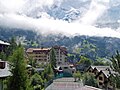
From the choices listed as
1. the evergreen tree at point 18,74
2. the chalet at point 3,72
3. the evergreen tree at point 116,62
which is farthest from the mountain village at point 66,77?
the evergreen tree at point 116,62

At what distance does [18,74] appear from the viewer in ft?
61.4

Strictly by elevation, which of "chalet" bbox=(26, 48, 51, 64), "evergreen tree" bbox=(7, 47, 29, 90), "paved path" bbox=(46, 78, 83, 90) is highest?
"chalet" bbox=(26, 48, 51, 64)

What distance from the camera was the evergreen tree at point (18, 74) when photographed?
59.8 feet

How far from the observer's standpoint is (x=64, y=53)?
170250 millimetres

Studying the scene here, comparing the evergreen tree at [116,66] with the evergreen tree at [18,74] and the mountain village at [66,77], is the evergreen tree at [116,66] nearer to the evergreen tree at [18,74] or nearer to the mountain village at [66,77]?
the mountain village at [66,77]

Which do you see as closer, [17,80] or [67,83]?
[17,80]

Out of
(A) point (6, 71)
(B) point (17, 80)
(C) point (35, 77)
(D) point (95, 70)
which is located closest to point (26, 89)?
(B) point (17, 80)

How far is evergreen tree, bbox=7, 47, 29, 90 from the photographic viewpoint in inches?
718

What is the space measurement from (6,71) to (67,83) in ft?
66.0

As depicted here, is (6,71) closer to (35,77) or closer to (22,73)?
(22,73)

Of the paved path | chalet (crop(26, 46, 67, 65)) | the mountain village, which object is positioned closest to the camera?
the mountain village

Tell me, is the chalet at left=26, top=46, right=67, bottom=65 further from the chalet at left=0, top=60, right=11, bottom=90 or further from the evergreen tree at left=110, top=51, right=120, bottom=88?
the evergreen tree at left=110, top=51, right=120, bottom=88

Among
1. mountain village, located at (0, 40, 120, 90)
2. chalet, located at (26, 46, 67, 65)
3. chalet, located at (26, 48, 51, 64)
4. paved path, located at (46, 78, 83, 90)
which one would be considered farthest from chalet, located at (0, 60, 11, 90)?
chalet, located at (26, 46, 67, 65)

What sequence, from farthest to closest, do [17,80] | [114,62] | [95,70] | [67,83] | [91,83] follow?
[95,70], [91,83], [67,83], [114,62], [17,80]
